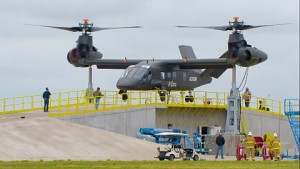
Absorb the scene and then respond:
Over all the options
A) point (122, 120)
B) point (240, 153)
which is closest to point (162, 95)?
point (122, 120)

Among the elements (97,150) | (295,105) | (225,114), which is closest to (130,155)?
(97,150)

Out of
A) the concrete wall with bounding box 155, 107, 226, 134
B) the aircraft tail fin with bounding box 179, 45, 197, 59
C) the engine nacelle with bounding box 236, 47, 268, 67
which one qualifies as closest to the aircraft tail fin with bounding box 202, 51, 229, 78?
the aircraft tail fin with bounding box 179, 45, 197, 59

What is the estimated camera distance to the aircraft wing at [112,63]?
66.8 metres

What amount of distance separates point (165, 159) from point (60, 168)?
1131 cm

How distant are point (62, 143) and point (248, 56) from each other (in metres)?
15.2

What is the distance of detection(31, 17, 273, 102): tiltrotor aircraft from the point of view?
5894 centimetres

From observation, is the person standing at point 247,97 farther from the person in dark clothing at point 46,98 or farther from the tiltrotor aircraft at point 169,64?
the person in dark clothing at point 46,98

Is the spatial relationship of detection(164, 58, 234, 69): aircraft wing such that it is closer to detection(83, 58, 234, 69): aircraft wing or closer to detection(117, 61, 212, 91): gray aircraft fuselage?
detection(83, 58, 234, 69): aircraft wing

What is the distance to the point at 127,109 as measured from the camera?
58.7 meters

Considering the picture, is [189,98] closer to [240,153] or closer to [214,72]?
[214,72]

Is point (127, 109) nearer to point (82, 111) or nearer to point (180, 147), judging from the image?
point (82, 111)

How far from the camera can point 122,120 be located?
191ft

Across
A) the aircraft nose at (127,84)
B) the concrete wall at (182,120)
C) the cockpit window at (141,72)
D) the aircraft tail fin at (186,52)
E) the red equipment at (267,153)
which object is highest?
the aircraft tail fin at (186,52)

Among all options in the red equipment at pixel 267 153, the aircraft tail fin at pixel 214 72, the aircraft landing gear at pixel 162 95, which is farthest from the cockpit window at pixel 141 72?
the red equipment at pixel 267 153
